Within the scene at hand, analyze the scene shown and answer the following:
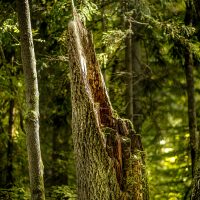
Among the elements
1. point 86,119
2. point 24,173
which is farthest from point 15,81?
point 86,119

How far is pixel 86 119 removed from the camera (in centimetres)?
566

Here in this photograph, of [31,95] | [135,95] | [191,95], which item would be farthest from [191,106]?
[31,95]

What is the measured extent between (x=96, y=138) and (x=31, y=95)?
1.04 metres

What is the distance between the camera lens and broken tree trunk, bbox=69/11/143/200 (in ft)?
18.6

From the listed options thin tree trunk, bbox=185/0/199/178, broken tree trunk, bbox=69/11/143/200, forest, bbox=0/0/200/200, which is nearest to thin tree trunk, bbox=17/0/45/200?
forest, bbox=0/0/200/200

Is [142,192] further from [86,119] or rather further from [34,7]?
[34,7]

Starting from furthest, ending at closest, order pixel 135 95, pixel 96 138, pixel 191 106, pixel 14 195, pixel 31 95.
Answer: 1. pixel 135 95
2. pixel 191 106
3. pixel 14 195
4. pixel 31 95
5. pixel 96 138

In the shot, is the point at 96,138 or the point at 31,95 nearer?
the point at 96,138

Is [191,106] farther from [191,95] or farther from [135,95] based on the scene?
[135,95]

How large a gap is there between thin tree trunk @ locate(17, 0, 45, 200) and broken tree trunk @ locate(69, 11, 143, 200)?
51cm

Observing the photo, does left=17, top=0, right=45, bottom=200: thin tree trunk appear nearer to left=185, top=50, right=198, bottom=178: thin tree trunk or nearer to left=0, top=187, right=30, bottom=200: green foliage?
left=0, top=187, right=30, bottom=200: green foliage

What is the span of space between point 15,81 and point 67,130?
455 centimetres

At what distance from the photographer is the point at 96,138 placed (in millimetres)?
5637

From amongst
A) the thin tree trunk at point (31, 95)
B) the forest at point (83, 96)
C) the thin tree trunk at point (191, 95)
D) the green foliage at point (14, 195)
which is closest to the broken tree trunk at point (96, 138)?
the forest at point (83, 96)
